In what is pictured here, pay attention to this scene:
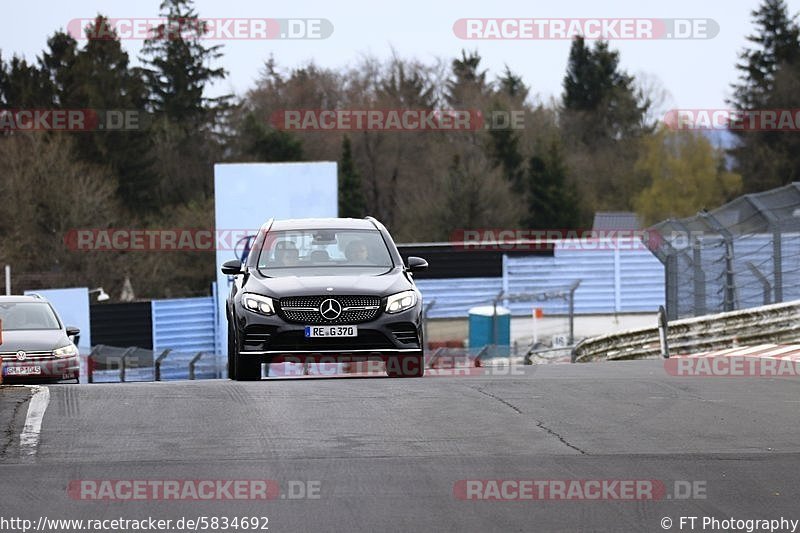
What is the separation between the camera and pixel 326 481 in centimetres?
791

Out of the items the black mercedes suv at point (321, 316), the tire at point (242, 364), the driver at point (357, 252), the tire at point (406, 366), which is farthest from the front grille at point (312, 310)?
the driver at point (357, 252)

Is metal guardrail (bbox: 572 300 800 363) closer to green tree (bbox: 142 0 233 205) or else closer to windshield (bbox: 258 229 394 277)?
windshield (bbox: 258 229 394 277)

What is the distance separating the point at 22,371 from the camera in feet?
60.2

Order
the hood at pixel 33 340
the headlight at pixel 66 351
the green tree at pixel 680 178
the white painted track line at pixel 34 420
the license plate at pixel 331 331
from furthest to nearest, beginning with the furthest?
the green tree at pixel 680 178, the headlight at pixel 66 351, the hood at pixel 33 340, the license plate at pixel 331 331, the white painted track line at pixel 34 420

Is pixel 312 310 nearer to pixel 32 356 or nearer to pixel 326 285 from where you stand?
pixel 326 285

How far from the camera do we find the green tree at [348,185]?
74.6 metres

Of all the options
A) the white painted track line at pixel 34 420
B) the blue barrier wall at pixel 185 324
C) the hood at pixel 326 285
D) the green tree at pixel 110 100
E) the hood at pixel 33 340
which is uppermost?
the green tree at pixel 110 100

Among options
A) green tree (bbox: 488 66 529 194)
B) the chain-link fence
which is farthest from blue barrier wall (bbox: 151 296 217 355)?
green tree (bbox: 488 66 529 194)

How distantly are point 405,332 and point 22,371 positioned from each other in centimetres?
719

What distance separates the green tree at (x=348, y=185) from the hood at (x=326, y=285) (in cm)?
6037

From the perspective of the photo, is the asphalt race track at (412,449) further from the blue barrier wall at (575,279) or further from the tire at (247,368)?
the blue barrier wall at (575,279)

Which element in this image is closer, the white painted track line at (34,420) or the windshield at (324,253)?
the white painted track line at (34,420)

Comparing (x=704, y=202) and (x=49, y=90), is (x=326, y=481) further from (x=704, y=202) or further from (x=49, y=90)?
(x=704, y=202)

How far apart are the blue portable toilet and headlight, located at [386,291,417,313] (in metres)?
26.3
